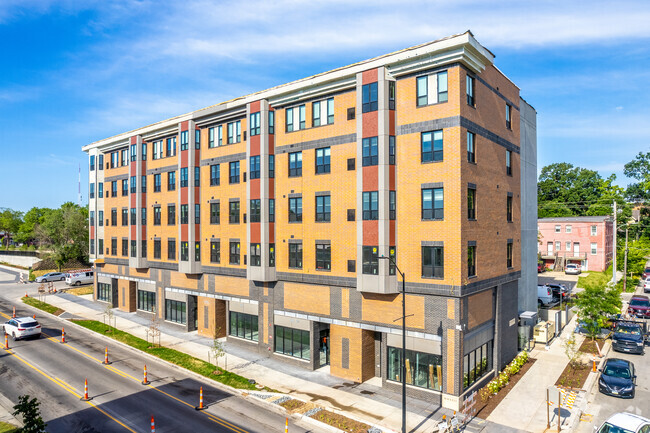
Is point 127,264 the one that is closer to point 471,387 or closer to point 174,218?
point 174,218

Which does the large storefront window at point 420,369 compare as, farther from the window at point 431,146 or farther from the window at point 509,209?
the window at point 509,209

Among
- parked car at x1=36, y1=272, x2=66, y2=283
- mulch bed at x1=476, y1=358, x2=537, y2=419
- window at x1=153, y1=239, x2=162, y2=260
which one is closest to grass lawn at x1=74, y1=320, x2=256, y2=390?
window at x1=153, y1=239, x2=162, y2=260

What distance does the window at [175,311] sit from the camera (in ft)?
138

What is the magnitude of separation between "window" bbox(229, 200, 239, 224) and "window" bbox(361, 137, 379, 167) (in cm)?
1478

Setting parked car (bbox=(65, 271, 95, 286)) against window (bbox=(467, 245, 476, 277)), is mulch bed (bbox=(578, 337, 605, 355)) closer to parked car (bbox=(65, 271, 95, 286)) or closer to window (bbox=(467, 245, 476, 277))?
window (bbox=(467, 245, 476, 277))

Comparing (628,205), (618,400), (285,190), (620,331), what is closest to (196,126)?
(285,190)

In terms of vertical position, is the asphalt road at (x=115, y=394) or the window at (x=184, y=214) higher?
the window at (x=184, y=214)

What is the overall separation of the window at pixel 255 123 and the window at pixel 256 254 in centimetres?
963

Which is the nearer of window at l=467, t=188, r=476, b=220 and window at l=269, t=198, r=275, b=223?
window at l=467, t=188, r=476, b=220

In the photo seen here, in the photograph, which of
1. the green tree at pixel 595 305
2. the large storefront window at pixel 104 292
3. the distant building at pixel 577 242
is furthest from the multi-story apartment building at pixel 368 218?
the distant building at pixel 577 242

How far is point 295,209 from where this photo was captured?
106 ft

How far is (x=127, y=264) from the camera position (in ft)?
163

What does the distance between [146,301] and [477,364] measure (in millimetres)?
37270

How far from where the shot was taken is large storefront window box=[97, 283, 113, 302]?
53.2 metres
